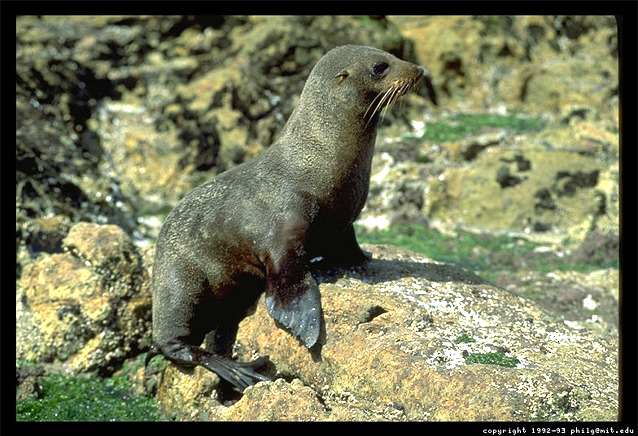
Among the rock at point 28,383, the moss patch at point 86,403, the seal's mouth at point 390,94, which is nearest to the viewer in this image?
the seal's mouth at point 390,94

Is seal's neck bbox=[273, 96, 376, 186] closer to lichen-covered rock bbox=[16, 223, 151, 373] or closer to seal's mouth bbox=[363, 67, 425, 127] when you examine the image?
seal's mouth bbox=[363, 67, 425, 127]

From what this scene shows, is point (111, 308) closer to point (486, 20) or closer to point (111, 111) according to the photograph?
point (111, 111)

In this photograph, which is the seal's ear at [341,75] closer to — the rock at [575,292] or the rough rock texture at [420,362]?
the rough rock texture at [420,362]

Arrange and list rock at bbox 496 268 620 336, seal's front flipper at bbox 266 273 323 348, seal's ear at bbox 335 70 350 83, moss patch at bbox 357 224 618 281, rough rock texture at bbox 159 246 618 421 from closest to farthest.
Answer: rough rock texture at bbox 159 246 618 421 < seal's front flipper at bbox 266 273 323 348 < seal's ear at bbox 335 70 350 83 < rock at bbox 496 268 620 336 < moss patch at bbox 357 224 618 281

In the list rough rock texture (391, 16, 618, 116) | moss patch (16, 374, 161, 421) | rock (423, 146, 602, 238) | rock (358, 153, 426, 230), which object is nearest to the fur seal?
moss patch (16, 374, 161, 421)

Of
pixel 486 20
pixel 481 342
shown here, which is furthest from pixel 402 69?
pixel 486 20

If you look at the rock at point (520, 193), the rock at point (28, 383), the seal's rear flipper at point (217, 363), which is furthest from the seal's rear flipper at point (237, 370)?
the rock at point (520, 193)

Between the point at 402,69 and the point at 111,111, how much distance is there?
1086 cm

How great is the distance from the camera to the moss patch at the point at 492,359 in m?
5.91

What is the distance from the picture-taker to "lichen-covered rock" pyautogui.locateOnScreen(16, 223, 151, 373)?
7926mm

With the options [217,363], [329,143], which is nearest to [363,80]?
[329,143]

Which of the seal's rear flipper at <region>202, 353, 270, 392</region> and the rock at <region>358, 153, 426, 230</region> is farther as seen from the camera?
the rock at <region>358, 153, 426, 230</region>

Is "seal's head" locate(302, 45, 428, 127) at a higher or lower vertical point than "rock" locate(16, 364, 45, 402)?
higher

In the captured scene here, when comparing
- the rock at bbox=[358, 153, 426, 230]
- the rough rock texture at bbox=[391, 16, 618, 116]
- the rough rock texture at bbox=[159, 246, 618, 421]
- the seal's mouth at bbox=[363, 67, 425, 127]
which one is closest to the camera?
the rough rock texture at bbox=[159, 246, 618, 421]
